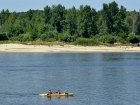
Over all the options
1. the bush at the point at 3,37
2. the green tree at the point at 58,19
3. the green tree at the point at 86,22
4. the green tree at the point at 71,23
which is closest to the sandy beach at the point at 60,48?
the bush at the point at 3,37

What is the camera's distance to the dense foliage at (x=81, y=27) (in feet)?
447

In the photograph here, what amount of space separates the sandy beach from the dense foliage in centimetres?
499

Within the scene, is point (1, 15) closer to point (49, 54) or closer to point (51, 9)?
point (51, 9)

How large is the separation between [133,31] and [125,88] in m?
89.9

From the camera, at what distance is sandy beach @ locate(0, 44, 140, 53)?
120 metres

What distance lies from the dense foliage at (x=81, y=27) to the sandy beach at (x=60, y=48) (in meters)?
4.99

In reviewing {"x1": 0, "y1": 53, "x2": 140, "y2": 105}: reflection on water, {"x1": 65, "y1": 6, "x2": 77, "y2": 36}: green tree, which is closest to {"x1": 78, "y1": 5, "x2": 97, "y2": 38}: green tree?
{"x1": 65, "y1": 6, "x2": 77, "y2": 36}: green tree

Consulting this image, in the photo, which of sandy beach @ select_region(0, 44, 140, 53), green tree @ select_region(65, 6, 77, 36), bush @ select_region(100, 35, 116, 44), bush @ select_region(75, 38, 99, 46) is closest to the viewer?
sandy beach @ select_region(0, 44, 140, 53)

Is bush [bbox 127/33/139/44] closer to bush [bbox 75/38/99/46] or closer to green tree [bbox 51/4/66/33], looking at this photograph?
bush [bbox 75/38/99/46]

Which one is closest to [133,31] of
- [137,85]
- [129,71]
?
[129,71]

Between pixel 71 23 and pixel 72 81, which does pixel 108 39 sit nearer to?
pixel 71 23

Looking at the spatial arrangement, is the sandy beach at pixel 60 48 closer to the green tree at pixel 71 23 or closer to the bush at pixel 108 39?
the bush at pixel 108 39

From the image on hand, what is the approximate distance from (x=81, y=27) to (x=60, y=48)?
22.2 m

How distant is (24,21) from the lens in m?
171
